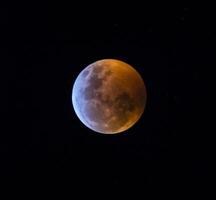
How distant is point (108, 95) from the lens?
1106 cm

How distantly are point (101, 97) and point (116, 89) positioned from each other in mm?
346

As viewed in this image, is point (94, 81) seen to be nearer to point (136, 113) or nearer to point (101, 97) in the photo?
point (101, 97)

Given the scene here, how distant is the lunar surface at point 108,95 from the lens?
1111 centimetres

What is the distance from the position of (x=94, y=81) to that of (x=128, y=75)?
761 millimetres

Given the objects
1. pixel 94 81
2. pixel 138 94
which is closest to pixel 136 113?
pixel 138 94

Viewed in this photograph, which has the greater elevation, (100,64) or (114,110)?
(100,64)

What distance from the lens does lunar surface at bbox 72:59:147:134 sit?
11.1 meters

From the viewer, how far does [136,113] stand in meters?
11.8

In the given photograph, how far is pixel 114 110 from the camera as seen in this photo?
11.2 m

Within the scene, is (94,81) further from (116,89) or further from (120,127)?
(120,127)

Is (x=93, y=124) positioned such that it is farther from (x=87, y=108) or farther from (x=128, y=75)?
(x=128, y=75)

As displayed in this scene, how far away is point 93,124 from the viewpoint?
1138cm

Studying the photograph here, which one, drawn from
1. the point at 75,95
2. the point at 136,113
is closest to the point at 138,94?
the point at 136,113

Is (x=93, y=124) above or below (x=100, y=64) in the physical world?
below
